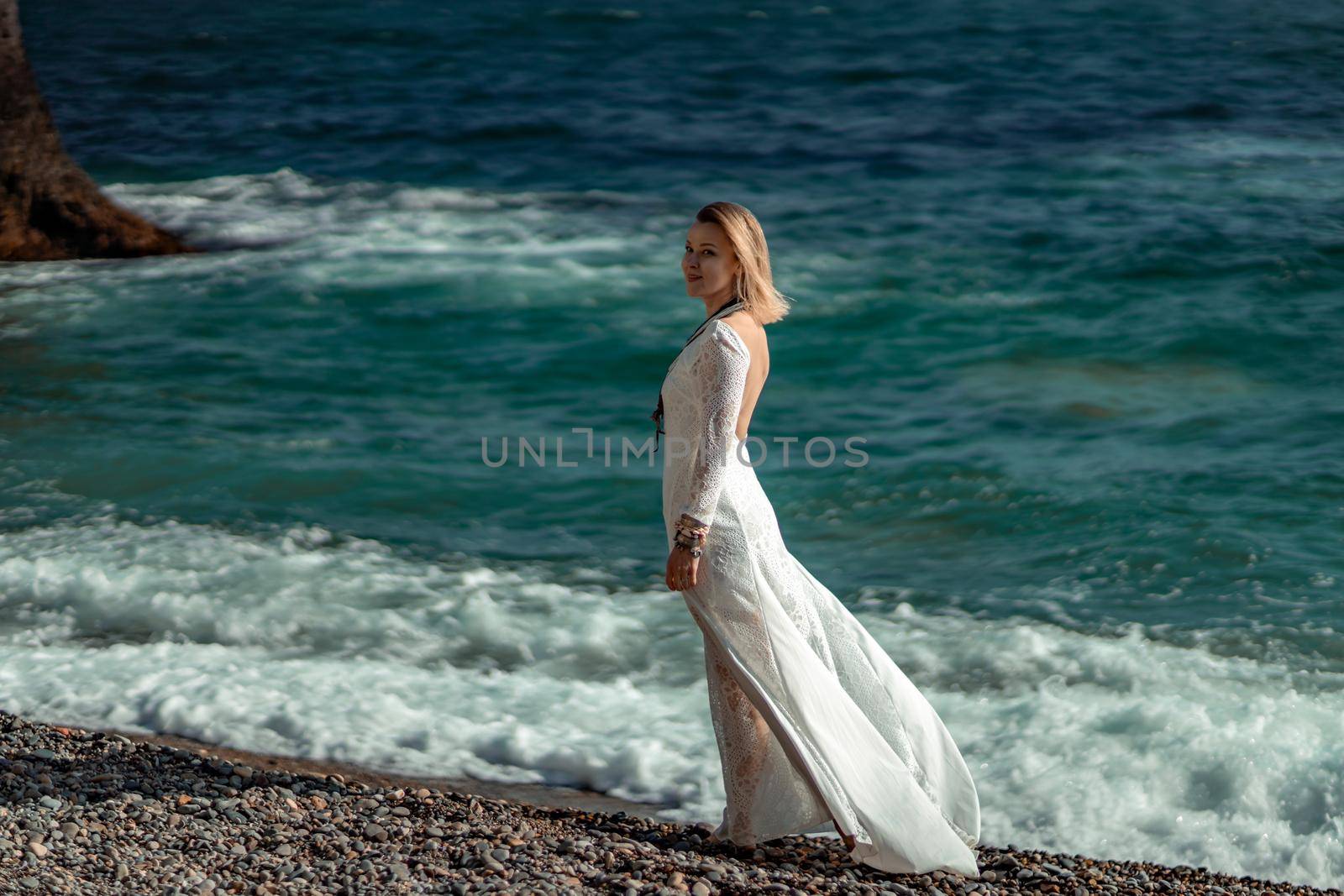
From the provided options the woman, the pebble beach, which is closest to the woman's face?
the woman

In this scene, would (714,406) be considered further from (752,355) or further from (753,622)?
(753,622)

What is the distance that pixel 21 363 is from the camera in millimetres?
12039

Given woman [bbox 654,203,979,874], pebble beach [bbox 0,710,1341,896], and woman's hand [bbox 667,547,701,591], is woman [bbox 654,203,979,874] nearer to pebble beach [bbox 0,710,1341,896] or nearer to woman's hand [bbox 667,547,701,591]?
woman's hand [bbox 667,547,701,591]

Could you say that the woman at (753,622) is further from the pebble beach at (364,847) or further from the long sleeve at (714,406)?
the pebble beach at (364,847)

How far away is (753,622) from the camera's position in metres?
4.15

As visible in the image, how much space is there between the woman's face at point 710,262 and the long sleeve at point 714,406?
158 mm

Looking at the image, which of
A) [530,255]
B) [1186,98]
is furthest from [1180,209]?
[530,255]

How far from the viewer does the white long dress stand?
13.3 feet

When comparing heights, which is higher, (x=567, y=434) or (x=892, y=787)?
(x=892, y=787)

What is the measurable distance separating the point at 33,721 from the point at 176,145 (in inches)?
704

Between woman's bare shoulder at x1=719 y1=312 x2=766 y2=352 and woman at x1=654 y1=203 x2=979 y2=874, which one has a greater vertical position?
woman's bare shoulder at x1=719 y1=312 x2=766 y2=352

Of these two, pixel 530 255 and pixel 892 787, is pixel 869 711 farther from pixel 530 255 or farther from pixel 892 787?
pixel 530 255

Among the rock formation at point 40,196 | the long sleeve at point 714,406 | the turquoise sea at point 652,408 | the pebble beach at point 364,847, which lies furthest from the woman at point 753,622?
the rock formation at point 40,196

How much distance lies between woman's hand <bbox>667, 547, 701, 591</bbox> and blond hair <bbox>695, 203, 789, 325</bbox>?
0.72 meters
